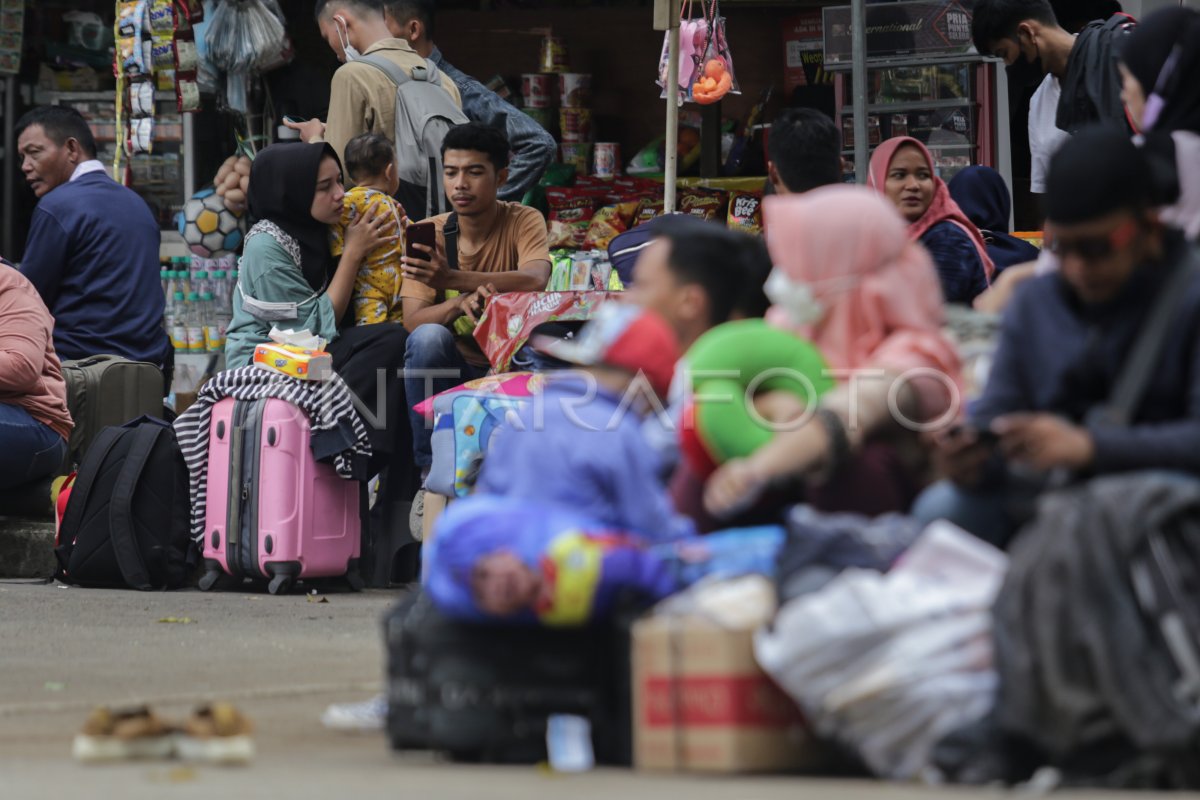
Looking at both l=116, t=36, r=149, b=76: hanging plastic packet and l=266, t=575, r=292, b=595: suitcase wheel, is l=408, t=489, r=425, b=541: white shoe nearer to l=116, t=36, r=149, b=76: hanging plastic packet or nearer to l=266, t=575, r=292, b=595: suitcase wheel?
l=266, t=575, r=292, b=595: suitcase wheel

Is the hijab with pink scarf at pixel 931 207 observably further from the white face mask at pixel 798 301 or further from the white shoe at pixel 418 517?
the white face mask at pixel 798 301

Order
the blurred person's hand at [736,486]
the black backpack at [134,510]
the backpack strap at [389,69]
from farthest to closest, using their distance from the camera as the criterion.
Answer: the backpack strap at [389,69], the black backpack at [134,510], the blurred person's hand at [736,486]

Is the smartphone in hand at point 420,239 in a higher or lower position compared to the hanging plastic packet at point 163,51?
lower

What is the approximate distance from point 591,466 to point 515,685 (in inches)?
17.3

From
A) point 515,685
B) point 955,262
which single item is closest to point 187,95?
point 955,262

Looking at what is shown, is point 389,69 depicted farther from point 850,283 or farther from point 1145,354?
point 1145,354

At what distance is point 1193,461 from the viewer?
339 cm

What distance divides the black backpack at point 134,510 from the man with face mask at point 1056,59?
3579 millimetres

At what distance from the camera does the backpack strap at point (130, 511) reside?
767cm

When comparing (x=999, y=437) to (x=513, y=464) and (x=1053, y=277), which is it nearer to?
(x=1053, y=277)

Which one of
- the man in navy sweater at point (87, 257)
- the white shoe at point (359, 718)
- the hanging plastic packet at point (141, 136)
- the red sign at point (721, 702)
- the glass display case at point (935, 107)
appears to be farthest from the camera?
the hanging plastic packet at point (141, 136)

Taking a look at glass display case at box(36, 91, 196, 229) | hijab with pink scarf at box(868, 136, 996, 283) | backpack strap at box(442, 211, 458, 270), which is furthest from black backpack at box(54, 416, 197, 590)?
glass display case at box(36, 91, 196, 229)

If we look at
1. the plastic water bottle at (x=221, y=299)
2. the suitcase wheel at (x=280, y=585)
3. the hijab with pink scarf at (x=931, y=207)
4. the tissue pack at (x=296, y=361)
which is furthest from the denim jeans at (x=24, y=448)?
the hijab with pink scarf at (x=931, y=207)

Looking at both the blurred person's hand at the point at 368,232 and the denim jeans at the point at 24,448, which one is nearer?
the denim jeans at the point at 24,448
